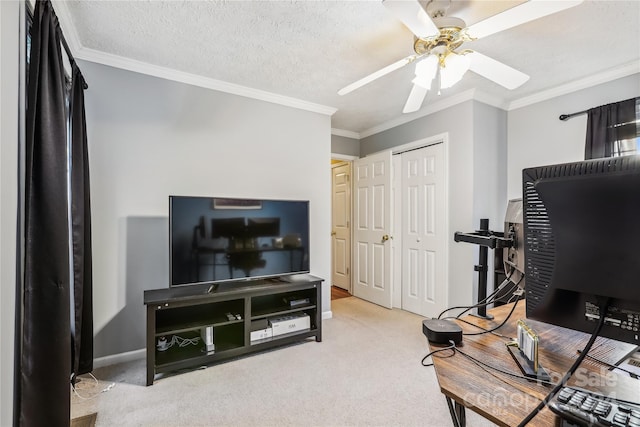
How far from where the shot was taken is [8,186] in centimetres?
119

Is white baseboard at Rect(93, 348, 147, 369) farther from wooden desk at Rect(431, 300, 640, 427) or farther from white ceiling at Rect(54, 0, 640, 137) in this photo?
wooden desk at Rect(431, 300, 640, 427)

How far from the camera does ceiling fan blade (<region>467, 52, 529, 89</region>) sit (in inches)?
68.2

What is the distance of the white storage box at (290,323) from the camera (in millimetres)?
2662

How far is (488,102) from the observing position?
125 inches

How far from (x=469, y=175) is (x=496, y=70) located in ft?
4.78

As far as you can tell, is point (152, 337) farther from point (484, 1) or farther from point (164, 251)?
point (484, 1)

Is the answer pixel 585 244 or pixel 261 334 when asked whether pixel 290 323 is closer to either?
pixel 261 334

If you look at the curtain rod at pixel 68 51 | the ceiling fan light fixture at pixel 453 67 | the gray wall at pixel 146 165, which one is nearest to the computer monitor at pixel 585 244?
the ceiling fan light fixture at pixel 453 67

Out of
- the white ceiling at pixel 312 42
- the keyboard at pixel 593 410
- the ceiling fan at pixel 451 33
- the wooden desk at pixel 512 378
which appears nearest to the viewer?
the keyboard at pixel 593 410

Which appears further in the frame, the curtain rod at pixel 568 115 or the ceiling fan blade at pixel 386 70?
the curtain rod at pixel 568 115

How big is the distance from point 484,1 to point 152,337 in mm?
2990

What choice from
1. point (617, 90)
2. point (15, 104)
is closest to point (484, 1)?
point (617, 90)

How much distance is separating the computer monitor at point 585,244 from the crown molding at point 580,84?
9.47ft

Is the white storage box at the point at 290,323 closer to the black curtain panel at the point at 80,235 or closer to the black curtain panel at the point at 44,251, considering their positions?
the black curtain panel at the point at 80,235
